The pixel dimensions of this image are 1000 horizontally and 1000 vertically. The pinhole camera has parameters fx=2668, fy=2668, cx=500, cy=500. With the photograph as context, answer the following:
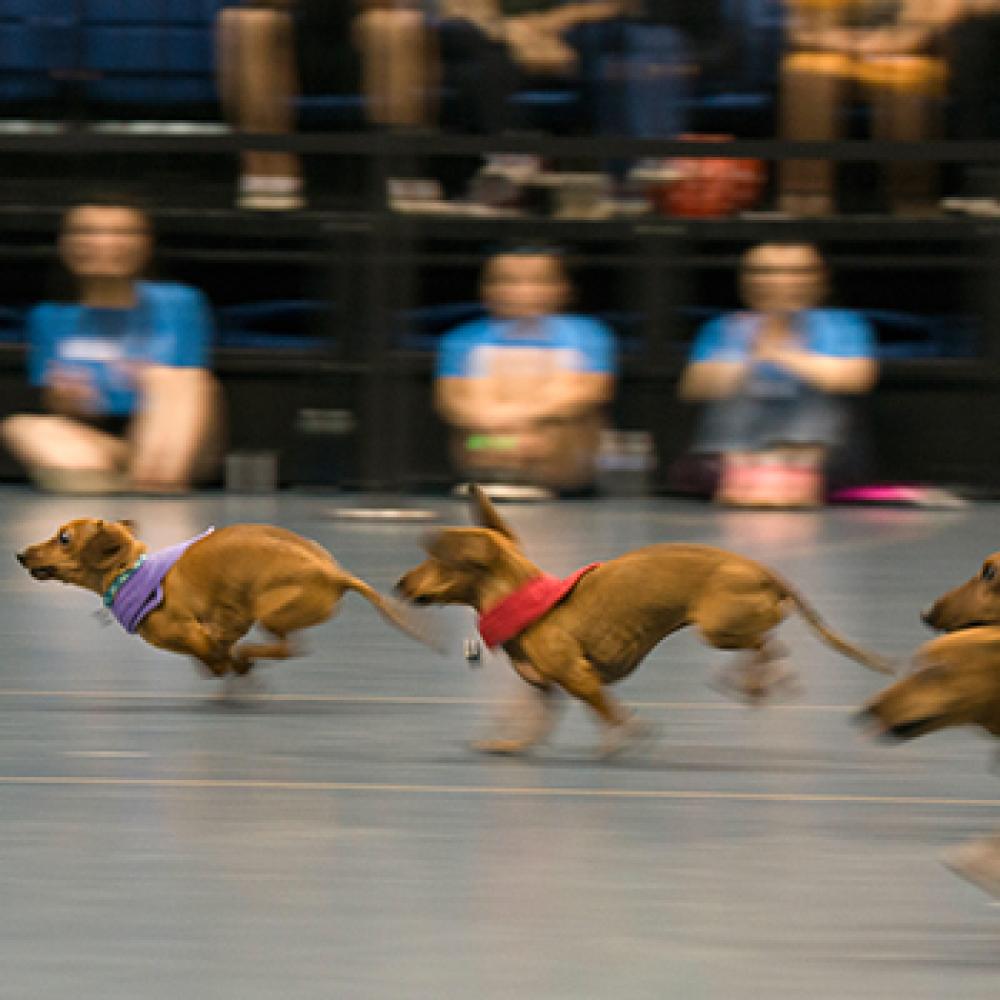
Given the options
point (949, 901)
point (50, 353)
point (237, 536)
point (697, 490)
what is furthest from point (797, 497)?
point (949, 901)

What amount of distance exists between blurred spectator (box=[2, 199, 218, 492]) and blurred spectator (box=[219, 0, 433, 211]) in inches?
28.6

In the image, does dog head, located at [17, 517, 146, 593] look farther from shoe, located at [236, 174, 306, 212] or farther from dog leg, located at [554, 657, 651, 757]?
shoe, located at [236, 174, 306, 212]

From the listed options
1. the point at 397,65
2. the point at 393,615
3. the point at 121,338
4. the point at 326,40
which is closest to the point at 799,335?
the point at 397,65

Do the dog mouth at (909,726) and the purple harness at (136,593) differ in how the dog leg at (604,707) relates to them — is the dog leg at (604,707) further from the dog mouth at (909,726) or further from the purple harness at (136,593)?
the dog mouth at (909,726)

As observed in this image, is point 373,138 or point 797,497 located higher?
point 373,138

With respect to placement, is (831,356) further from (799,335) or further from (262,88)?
(262,88)

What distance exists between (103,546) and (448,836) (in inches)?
66.5

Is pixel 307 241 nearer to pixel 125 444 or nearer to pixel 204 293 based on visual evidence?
pixel 204 293

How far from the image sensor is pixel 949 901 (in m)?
4.55

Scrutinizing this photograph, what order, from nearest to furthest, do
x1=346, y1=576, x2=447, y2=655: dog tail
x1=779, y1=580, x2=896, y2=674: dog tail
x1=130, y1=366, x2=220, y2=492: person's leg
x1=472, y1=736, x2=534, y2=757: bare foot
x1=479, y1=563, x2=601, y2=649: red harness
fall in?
x1=479, y1=563, x2=601, y2=649: red harness
x1=779, y1=580, x2=896, y2=674: dog tail
x1=472, y1=736, x2=534, y2=757: bare foot
x1=346, y1=576, x2=447, y2=655: dog tail
x1=130, y1=366, x2=220, y2=492: person's leg

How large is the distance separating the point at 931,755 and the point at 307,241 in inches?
299

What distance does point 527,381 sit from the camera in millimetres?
12242

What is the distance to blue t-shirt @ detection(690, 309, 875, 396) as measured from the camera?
39.8 ft

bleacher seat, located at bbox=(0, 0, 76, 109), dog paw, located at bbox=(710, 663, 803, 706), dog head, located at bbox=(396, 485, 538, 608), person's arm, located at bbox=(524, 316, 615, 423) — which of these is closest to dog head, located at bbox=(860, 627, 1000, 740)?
dog head, located at bbox=(396, 485, 538, 608)
